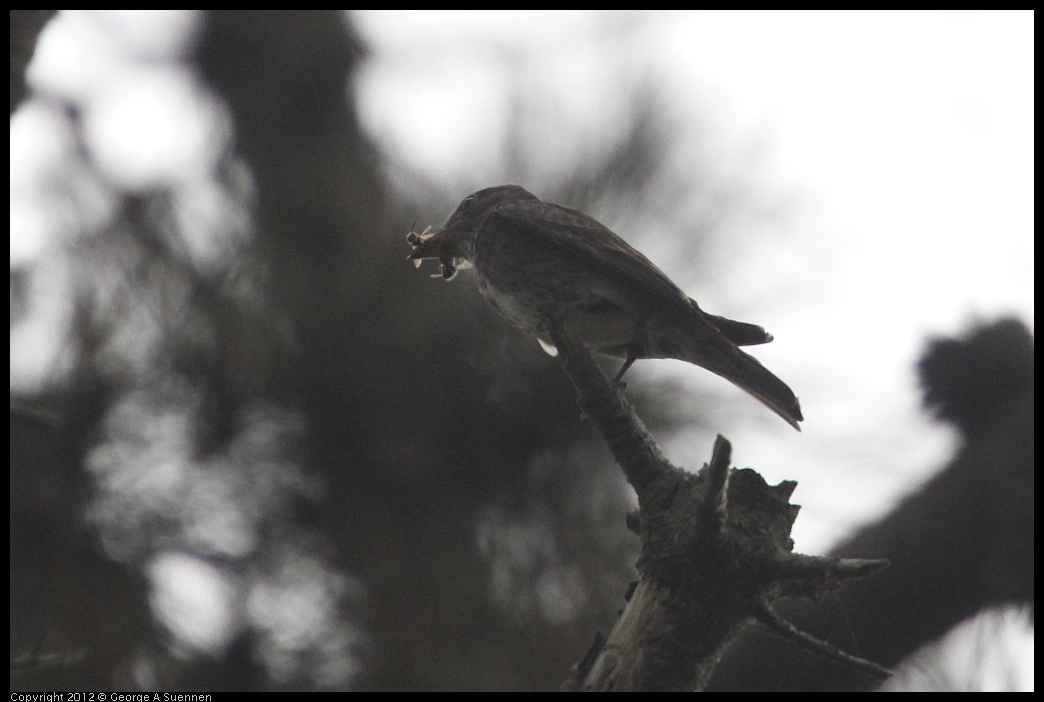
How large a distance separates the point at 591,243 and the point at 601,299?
232 millimetres

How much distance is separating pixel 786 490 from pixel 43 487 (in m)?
4.19

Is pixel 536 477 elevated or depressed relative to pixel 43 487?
depressed

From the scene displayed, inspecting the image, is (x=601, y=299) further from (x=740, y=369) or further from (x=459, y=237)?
(x=459, y=237)

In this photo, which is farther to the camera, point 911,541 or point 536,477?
point 536,477

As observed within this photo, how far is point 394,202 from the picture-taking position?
20.3 feet

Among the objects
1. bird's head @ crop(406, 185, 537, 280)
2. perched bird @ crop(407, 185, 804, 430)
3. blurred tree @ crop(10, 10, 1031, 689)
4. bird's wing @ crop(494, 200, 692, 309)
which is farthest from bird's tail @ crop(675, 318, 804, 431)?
blurred tree @ crop(10, 10, 1031, 689)

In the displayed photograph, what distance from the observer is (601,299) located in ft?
11.6

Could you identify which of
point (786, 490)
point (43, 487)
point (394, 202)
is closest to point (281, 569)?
point (43, 487)

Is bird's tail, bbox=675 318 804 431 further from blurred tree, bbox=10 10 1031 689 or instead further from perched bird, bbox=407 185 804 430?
blurred tree, bbox=10 10 1031 689

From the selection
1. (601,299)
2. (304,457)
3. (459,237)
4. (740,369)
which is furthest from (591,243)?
(304,457)
